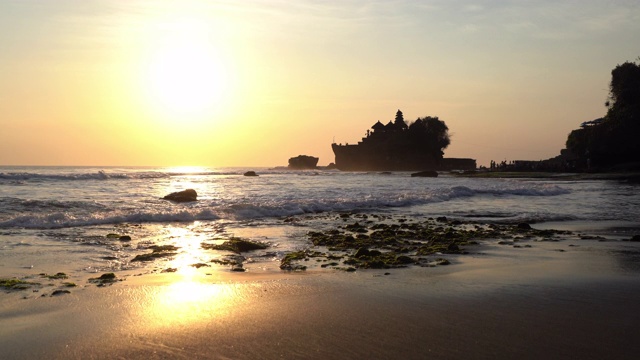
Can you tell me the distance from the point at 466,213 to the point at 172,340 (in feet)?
63.5

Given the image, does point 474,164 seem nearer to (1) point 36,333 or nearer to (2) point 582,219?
(2) point 582,219

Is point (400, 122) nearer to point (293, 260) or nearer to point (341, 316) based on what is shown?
point (293, 260)

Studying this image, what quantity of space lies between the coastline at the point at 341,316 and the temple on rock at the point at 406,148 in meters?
135

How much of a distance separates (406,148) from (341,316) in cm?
13977

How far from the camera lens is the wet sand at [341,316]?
206 inches

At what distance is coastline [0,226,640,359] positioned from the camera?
5.25m

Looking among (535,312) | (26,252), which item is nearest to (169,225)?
(26,252)

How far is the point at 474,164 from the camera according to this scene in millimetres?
155625

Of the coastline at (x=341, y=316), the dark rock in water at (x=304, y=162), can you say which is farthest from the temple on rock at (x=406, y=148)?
the coastline at (x=341, y=316)

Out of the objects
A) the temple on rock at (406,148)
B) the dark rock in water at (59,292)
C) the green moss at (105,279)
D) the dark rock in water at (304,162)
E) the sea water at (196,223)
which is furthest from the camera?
the dark rock in water at (304,162)

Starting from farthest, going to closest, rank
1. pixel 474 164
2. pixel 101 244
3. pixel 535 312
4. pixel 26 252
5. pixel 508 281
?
pixel 474 164 < pixel 101 244 < pixel 26 252 < pixel 508 281 < pixel 535 312

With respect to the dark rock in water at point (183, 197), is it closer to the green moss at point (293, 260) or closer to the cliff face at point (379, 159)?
the green moss at point (293, 260)

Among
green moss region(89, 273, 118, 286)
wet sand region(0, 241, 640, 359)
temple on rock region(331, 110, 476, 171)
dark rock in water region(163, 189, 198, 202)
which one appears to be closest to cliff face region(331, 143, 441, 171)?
temple on rock region(331, 110, 476, 171)

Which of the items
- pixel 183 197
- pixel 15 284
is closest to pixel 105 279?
pixel 15 284
